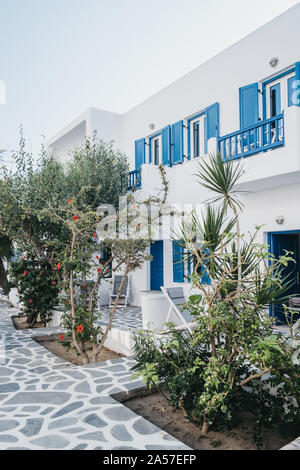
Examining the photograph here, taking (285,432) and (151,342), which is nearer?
(285,432)

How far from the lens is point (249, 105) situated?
30.7ft

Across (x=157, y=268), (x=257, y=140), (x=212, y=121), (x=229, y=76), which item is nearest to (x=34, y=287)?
(x=157, y=268)

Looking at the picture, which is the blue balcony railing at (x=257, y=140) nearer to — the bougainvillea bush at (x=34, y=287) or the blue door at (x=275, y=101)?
the blue door at (x=275, y=101)

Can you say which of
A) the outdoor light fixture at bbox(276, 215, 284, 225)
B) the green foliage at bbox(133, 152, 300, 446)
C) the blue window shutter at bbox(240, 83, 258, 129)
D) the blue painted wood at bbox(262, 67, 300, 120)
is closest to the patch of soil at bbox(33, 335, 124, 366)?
the green foliage at bbox(133, 152, 300, 446)

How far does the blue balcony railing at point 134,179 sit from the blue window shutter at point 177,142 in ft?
4.61

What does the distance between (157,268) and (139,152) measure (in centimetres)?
456

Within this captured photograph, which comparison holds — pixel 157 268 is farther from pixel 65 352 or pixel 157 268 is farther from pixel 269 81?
pixel 269 81

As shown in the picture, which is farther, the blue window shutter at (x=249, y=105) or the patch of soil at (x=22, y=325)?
the patch of soil at (x=22, y=325)

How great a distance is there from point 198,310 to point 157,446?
1.42 metres

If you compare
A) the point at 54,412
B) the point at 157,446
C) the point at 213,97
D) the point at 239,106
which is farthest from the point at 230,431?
the point at 213,97

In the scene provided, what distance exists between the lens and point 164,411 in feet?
14.3

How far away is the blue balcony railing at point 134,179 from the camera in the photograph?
12305 mm

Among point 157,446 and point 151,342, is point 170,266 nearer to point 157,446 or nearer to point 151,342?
point 151,342

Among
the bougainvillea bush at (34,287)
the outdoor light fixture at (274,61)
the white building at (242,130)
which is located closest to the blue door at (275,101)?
the white building at (242,130)
